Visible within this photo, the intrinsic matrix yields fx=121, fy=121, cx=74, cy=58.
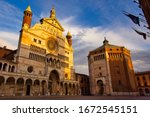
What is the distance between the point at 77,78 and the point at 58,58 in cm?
1558

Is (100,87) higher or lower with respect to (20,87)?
lower

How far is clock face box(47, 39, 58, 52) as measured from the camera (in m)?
39.4

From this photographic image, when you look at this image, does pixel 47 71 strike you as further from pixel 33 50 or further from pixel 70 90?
pixel 70 90

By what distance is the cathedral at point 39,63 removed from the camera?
27.5m

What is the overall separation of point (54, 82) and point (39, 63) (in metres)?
7.90

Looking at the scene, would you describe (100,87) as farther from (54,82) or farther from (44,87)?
(44,87)

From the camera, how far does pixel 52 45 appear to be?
133 feet

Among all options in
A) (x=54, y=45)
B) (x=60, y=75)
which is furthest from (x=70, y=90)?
(x=54, y=45)

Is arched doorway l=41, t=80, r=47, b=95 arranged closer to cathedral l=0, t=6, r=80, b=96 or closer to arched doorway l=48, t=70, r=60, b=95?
cathedral l=0, t=6, r=80, b=96

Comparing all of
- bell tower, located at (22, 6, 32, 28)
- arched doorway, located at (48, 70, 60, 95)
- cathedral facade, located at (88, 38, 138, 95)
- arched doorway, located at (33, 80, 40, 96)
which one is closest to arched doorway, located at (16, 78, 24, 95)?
arched doorway, located at (33, 80, 40, 96)

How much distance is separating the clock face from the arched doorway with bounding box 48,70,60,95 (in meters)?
7.61

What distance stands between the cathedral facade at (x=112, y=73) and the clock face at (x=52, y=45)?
1613cm

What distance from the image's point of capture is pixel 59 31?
45.0m

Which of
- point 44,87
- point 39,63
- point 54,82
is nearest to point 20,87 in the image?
point 44,87
